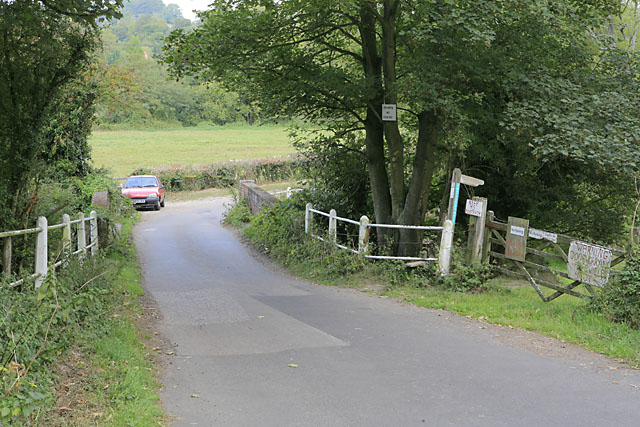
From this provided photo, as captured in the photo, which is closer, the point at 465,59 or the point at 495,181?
the point at 465,59

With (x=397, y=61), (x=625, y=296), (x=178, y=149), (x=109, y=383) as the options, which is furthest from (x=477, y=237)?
(x=178, y=149)

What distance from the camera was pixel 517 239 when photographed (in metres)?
11.3

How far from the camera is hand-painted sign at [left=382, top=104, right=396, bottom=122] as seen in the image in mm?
14402

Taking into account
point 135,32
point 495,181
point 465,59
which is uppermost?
point 135,32

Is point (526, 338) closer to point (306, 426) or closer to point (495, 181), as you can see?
point (306, 426)

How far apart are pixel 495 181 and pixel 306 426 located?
12682 mm

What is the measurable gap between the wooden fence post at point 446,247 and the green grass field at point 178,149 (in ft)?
109

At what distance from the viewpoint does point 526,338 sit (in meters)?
8.47

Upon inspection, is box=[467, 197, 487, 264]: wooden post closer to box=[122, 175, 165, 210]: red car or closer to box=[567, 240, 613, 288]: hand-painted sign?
box=[567, 240, 613, 288]: hand-painted sign

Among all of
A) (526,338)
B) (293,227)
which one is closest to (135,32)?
(293,227)

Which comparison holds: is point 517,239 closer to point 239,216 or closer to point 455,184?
point 455,184

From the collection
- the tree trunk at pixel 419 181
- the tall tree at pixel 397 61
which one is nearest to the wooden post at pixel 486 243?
the tall tree at pixel 397 61

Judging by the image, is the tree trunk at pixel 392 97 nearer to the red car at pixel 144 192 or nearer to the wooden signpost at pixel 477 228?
the wooden signpost at pixel 477 228

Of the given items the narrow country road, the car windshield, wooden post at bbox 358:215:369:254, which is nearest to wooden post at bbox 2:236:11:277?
the narrow country road
